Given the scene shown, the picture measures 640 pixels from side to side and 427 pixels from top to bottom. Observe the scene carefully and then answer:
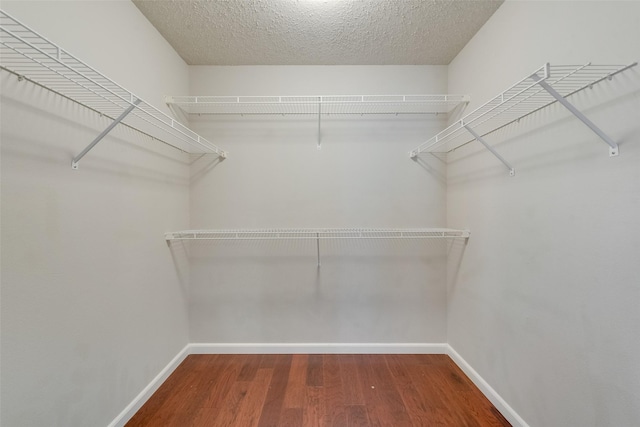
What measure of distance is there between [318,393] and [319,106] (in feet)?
6.36

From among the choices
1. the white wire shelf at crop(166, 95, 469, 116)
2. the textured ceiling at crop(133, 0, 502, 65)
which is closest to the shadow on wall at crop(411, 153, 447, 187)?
the white wire shelf at crop(166, 95, 469, 116)

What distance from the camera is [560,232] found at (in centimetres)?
108

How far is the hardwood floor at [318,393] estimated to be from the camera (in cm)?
138

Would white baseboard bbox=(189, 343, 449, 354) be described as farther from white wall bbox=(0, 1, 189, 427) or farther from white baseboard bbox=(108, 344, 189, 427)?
white wall bbox=(0, 1, 189, 427)

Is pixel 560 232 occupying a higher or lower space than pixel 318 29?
lower

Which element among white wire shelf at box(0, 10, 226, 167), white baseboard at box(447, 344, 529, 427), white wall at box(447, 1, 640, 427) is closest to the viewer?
white wire shelf at box(0, 10, 226, 167)

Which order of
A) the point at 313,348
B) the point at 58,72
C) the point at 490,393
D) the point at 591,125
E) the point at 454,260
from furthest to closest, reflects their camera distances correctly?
the point at 313,348
the point at 454,260
the point at 490,393
the point at 591,125
the point at 58,72

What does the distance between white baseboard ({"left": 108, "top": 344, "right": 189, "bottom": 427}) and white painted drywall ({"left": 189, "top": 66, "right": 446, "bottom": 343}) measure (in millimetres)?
208

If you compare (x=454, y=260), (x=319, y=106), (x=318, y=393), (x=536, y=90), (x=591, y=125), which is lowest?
(x=318, y=393)

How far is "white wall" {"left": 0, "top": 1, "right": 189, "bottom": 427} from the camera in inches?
34.2

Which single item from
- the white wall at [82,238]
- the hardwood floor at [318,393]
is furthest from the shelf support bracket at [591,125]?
the white wall at [82,238]

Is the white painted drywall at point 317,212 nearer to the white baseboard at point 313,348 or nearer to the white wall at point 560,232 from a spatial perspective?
the white baseboard at point 313,348

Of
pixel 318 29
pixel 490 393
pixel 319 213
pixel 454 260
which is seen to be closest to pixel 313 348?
pixel 319 213

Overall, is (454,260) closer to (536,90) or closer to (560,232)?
(560,232)
